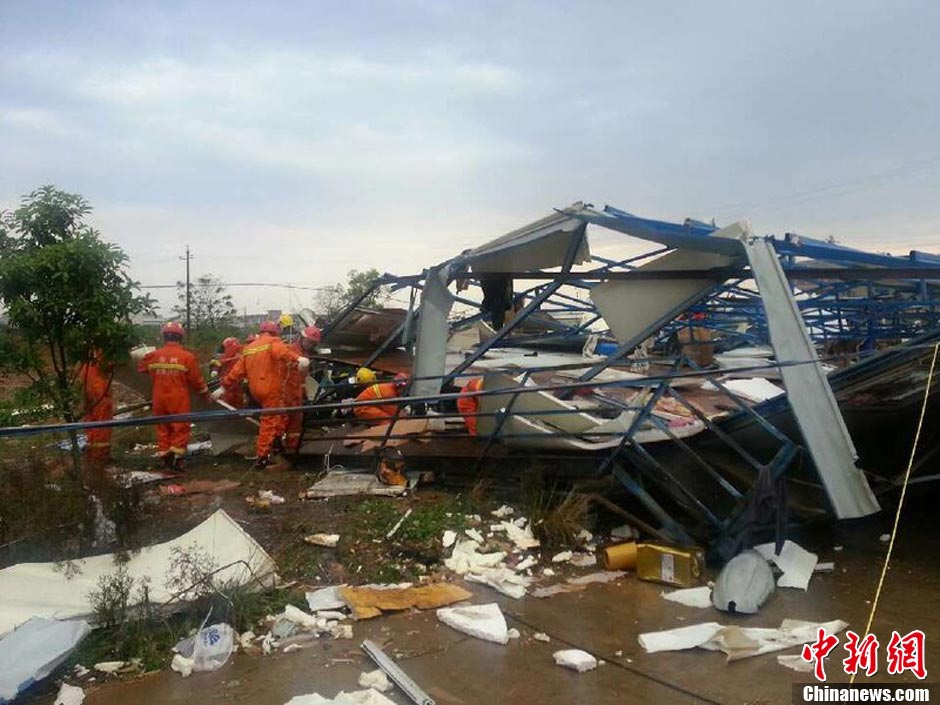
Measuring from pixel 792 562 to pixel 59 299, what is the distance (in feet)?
19.5

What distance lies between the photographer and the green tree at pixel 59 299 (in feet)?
19.7

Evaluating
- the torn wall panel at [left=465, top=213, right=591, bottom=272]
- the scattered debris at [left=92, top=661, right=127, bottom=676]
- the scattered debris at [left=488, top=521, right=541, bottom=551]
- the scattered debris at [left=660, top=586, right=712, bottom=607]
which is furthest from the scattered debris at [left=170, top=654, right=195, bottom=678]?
the torn wall panel at [left=465, top=213, right=591, bottom=272]

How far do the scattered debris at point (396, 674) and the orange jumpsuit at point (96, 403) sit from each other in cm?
386

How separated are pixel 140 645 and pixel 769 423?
4454mm

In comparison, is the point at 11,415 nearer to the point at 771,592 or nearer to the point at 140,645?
the point at 140,645

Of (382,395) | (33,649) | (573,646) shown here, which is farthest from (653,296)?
(33,649)

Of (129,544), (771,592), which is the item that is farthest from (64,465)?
(771,592)

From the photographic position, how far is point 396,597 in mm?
4785

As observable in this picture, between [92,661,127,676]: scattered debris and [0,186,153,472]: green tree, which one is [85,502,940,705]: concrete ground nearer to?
[92,661,127,676]: scattered debris

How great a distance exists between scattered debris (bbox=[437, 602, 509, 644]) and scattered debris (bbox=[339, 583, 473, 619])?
15 centimetres

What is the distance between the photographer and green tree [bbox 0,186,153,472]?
6004mm

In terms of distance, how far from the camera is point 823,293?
286 inches

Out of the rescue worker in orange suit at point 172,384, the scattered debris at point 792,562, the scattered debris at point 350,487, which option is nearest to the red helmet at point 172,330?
the rescue worker in orange suit at point 172,384

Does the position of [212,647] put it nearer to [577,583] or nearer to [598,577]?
[577,583]
